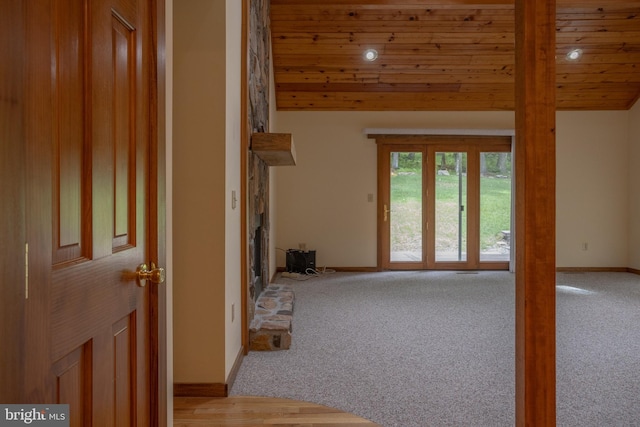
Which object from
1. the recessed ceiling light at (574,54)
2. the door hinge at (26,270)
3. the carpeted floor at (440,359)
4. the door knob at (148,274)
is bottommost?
the carpeted floor at (440,359)

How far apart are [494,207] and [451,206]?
2.18ft

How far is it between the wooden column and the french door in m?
5.07

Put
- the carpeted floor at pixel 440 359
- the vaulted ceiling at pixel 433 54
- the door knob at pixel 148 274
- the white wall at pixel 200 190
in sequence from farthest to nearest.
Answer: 1. the vaulted ceiling at pixel 433 54
2. the white wall at pixel 200 190
3. the carpeted floor at pixel 440 359
4. the door knob at pixel 148 274

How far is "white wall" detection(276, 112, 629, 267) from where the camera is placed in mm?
6621

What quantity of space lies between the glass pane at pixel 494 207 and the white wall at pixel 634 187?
71.2 inches

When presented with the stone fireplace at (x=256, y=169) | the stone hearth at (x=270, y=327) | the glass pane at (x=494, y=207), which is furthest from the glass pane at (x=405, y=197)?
the stone hearth at (x=270, y=327)

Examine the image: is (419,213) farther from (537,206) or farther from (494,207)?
(537,206)

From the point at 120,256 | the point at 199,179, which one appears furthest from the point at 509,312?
the point at 120,256

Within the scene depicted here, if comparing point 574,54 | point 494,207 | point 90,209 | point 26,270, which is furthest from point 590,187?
point 26,270

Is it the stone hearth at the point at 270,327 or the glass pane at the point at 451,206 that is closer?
the stone hearth at the point at 270,327

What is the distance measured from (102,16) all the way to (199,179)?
1.36 metres

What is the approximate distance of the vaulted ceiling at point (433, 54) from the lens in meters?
5.26

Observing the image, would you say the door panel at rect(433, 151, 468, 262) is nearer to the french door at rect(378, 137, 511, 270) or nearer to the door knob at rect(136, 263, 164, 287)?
the french door at rect(378, 137, 511, 270)

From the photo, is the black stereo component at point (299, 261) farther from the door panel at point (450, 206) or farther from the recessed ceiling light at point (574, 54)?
the recessed ceiling light at point (574, 54)
